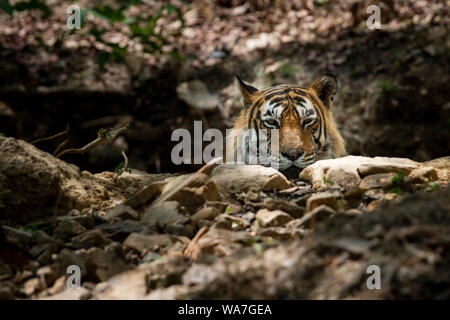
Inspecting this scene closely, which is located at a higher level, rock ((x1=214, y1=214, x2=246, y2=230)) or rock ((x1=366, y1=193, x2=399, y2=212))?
rock ((x1=366, y1=193, x2=399, y2=212))

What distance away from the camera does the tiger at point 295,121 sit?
13.1 ft

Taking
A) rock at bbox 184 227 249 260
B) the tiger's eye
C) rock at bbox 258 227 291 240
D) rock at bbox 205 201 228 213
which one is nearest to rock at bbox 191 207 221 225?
rock at bbox 205 201 228 213

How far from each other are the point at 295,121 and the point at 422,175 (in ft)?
5.34

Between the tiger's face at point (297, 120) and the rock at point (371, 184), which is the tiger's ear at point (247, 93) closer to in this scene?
the tiger's face at point (297, 120)

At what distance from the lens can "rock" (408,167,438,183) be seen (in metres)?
2.72

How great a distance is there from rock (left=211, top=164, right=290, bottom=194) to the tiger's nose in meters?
0.87

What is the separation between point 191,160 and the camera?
807cm

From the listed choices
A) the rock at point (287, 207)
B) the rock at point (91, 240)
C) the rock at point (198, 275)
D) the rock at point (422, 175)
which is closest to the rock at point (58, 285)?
the rock at point (91, 240)

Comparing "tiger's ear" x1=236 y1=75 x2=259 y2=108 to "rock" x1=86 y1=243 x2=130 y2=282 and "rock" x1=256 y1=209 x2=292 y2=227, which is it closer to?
"rock" x1=256 y1=209 x2=292 y2=227

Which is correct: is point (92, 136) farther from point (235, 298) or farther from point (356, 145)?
point (235, 298)

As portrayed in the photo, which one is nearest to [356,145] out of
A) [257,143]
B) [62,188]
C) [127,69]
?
[257,143]

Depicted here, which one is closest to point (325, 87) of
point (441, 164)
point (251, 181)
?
point (441, 164)

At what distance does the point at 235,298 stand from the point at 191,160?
6.42 metres

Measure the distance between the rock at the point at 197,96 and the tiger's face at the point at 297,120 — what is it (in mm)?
2912
